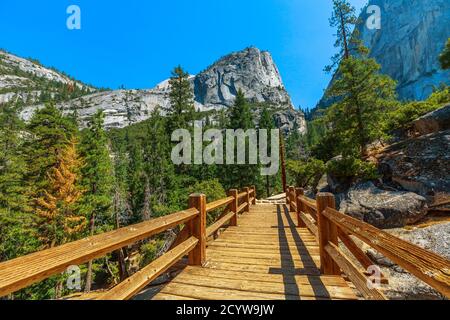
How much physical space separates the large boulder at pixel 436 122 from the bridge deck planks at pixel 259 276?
452 inches

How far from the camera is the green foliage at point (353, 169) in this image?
1108 centimetres

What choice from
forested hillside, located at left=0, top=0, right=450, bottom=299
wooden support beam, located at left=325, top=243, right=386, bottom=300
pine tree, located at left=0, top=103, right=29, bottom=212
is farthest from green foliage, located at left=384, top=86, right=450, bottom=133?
pine tree, located at left=0, top=103, right=29, bottom=212

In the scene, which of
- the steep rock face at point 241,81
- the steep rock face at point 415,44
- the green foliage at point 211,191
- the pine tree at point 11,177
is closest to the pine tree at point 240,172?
the green foliage at point 211,191

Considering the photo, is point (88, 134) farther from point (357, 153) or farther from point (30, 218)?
point (357, 153)

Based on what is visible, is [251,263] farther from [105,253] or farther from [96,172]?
[96,172]

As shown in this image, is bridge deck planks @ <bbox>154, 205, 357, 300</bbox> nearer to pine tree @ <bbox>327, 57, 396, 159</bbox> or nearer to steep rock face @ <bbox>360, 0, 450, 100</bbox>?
pine tree @ <bbox>327, 57, 396, 159</bbox>

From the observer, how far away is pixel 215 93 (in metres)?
138

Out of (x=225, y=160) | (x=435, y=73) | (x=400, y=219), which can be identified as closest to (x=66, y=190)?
(x=225, y=160)

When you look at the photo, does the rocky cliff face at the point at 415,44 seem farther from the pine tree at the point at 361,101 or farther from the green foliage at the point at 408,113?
the pine tree at the point at 361,101

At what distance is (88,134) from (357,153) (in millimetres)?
22105

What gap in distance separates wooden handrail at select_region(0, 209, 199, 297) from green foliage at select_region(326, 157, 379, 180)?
462 inches

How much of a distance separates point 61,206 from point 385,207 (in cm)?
1996

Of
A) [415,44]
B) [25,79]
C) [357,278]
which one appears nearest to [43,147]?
[357,278]
